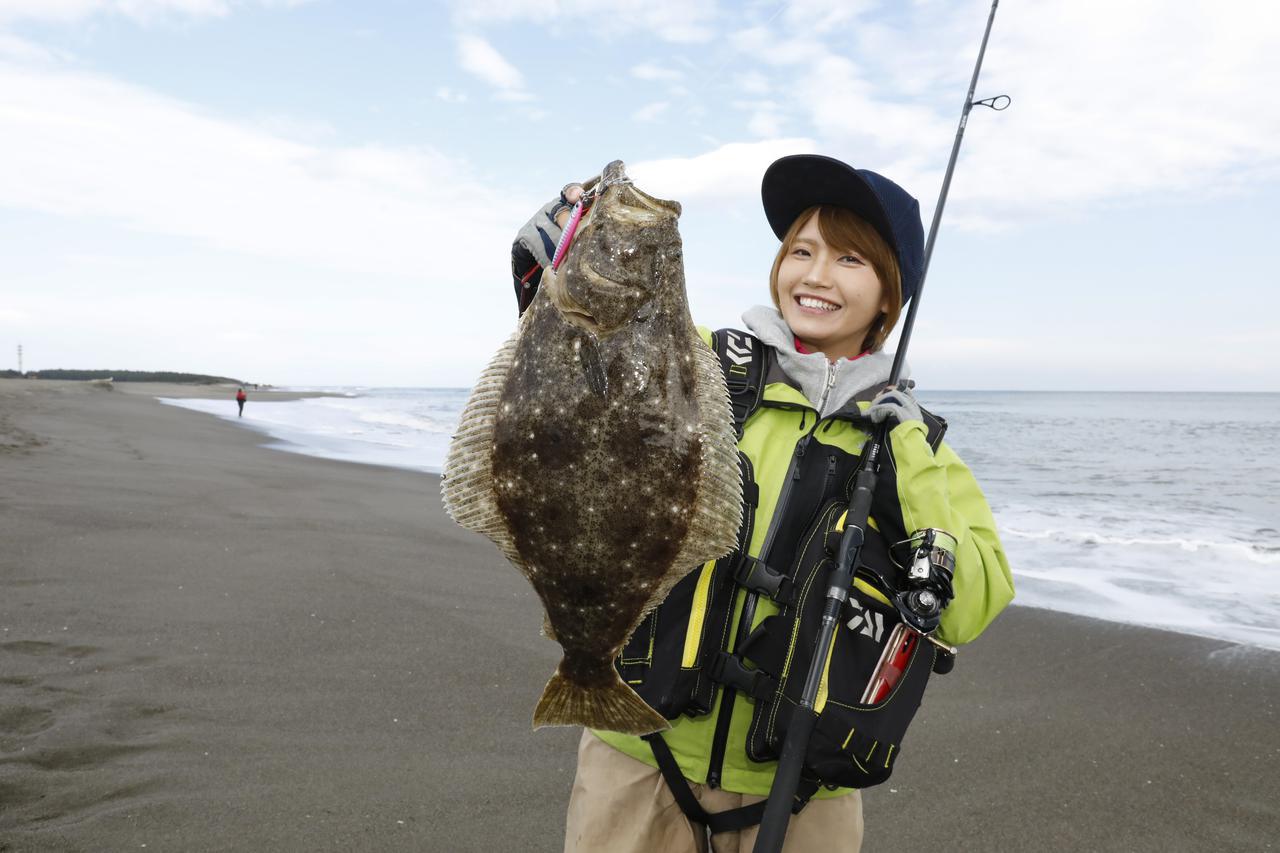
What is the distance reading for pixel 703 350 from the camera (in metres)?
1.93

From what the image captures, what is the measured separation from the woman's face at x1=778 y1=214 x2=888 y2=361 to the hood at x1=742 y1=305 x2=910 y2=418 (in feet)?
0.20

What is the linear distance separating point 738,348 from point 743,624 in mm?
788

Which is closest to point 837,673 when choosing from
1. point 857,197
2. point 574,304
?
point 574,304

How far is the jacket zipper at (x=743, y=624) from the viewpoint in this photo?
6.99 ft

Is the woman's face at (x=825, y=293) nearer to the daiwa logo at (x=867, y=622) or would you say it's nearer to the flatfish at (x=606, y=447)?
the flatfish at (x=606, y=447)

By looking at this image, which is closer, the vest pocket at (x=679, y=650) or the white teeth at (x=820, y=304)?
the vest pocket at (x=679, y=650)

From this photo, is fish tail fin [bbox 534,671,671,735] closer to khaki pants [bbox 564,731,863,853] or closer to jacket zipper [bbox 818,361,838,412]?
khaki pants [bbox 564,731,863,853]

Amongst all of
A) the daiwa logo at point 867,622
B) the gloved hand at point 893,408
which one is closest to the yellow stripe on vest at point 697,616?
the daiwa logo at point 867,622

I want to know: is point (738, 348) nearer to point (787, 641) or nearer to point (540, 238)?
point (540, 238)

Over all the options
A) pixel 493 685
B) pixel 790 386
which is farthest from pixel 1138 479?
pixel 790 386

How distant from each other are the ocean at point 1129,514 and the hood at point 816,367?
6411 mm

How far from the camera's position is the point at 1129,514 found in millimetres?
12797

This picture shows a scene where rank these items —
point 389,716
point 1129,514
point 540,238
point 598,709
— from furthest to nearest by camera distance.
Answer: point 1129,514, point 389,716, point 540,238, point 598,709

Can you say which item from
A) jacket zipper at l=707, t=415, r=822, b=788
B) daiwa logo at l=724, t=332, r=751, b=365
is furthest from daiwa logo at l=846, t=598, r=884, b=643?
daiwa logo at l=724, t=332, r=751, b=365
